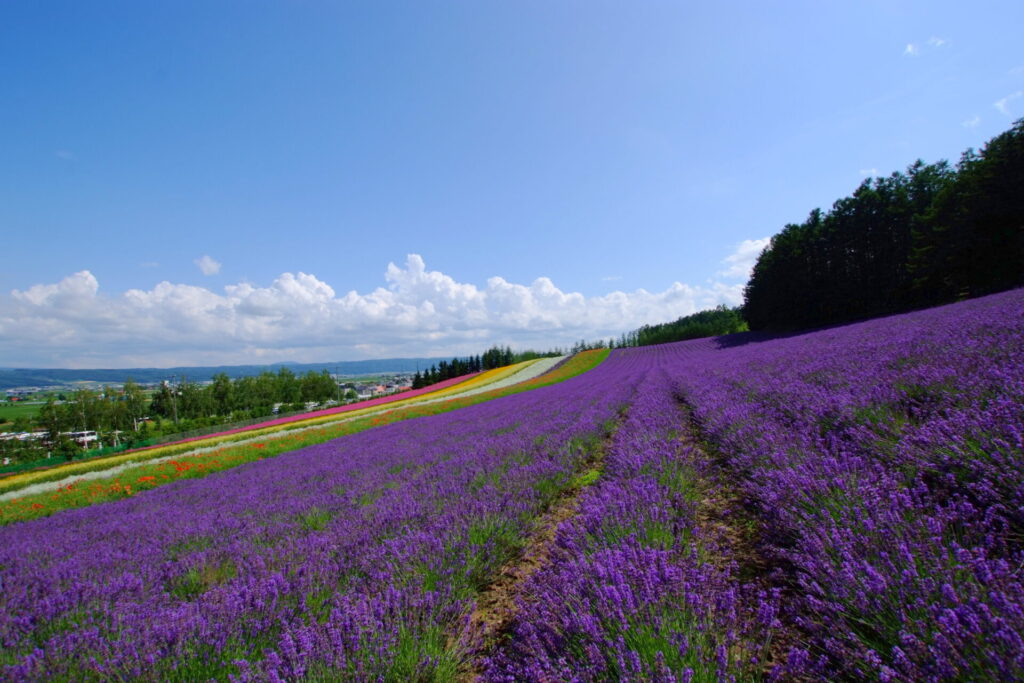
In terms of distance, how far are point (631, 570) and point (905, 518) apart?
1.39 m

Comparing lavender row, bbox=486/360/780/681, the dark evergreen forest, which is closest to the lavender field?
lavender row, bbox=486/360/780/681

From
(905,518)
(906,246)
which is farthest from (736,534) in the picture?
(906,246)

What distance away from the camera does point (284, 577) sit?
2693 millimetres

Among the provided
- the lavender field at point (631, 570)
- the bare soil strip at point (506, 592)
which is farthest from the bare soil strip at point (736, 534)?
the bare soil strip at point (506, 592)

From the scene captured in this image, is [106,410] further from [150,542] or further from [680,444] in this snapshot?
[680,444]

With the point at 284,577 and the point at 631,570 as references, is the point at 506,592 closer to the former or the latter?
the point at 631,570

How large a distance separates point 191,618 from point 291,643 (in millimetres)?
764

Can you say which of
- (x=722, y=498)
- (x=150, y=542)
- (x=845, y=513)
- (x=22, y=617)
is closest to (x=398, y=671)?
(x=845, y=513)

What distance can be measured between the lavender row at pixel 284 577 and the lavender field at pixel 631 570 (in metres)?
0.02

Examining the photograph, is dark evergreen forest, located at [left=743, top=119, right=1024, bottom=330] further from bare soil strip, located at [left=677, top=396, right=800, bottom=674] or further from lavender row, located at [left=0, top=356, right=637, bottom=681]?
lavender row, located at [left=0, top=356, right=637, bottom=681]

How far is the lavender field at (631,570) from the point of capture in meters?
1.47

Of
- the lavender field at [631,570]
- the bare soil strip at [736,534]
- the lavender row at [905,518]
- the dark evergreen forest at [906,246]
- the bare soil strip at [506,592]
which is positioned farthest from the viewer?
the dark evergreen forest at [906,246]

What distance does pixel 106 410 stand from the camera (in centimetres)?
5297

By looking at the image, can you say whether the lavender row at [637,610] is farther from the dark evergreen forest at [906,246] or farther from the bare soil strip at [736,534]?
the dark evergreen forest at [906,246]
